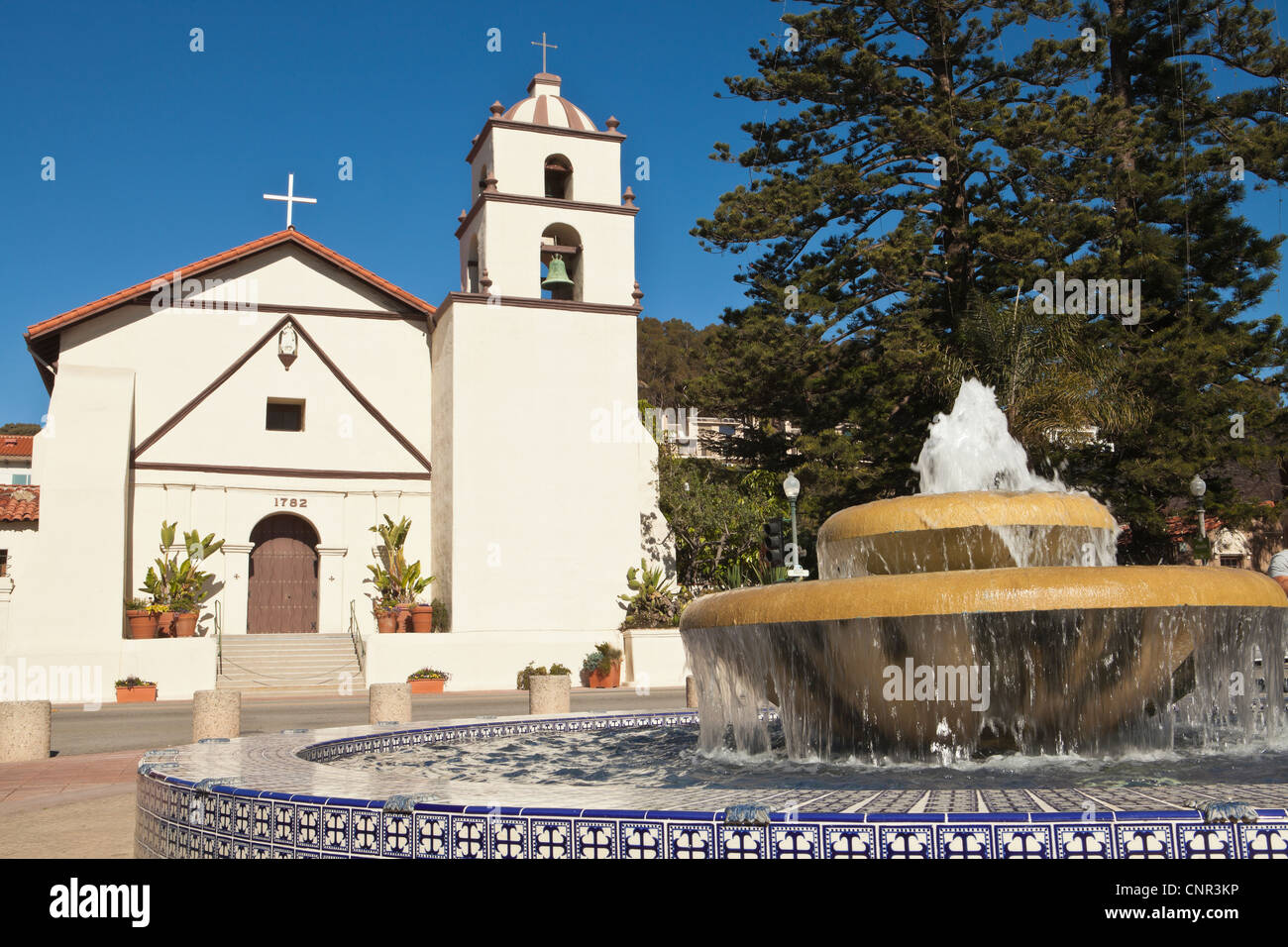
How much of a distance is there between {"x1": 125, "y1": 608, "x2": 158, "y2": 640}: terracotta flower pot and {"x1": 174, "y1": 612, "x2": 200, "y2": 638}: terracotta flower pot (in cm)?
53

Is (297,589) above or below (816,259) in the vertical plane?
below

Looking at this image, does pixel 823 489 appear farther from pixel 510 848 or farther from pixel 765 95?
pixel 510 848

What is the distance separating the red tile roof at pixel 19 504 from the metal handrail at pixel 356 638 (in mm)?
6878

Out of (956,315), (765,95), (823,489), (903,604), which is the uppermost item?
(765,95)

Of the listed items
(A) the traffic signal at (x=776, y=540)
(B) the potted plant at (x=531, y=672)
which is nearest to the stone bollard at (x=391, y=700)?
(A) the traffic signal at (x=776, y=540)

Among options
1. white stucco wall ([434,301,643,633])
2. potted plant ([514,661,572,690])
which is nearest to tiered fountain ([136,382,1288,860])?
potted plant ([514,661,572,690])

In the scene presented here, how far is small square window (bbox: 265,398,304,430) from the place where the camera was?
1093 inches

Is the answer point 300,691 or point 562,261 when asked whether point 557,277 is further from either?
point 300,691

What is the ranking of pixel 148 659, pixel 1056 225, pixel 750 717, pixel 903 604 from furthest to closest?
pixel 1056 225 < pixel 148 659 < pixel 750 717 < pixel 903 604

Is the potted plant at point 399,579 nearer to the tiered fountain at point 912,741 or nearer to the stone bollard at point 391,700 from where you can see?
the stone bollard at point 391,700

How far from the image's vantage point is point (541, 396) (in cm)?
2666

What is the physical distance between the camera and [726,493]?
2853 cm
